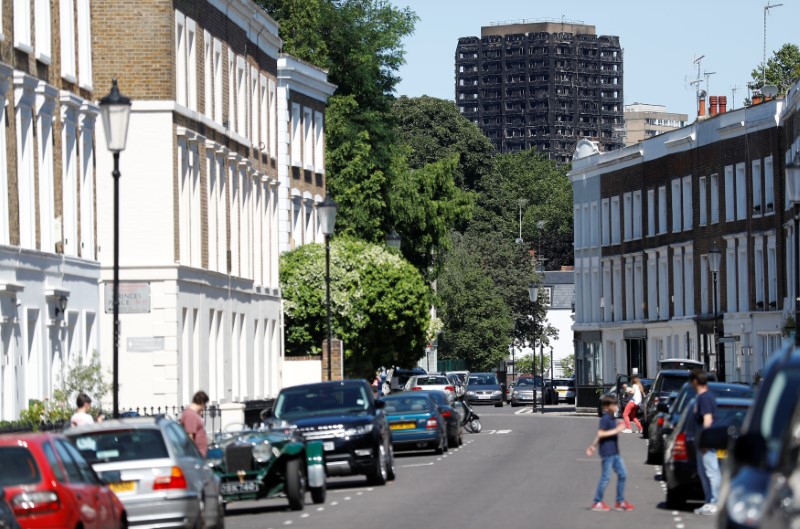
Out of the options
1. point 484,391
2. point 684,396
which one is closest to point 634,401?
point 684,396

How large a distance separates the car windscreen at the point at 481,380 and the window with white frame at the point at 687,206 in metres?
17.2

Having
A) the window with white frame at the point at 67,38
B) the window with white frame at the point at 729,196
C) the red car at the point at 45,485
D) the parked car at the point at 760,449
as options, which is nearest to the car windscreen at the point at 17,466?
the red car at the point at 45,485

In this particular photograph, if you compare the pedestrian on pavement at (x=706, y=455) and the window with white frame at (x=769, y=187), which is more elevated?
the window with white frame at (x=769, y=187)

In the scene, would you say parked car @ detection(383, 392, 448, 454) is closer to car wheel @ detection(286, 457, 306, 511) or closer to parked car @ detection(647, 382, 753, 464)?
parked car @ detection(647, 382, 753, 464)

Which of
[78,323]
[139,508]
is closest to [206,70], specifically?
[78,323]

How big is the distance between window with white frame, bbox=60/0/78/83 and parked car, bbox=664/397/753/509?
1695 cm

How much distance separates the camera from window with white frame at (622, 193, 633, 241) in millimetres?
94062

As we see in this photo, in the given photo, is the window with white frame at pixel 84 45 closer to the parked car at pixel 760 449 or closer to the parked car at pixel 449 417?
the parked car at pixel 449 417

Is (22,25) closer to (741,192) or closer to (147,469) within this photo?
(147,469)

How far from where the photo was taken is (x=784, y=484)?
10.4 m

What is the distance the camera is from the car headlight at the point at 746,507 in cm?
1074

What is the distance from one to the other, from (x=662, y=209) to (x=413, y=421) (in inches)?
1841

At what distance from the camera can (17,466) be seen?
1728 centimetres

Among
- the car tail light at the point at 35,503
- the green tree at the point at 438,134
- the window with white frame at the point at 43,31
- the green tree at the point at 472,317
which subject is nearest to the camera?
the car tail light at the point at 35,503
